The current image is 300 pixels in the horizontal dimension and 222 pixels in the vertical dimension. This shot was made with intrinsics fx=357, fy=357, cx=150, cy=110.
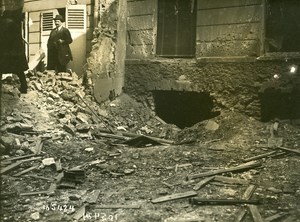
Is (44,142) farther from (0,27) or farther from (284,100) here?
(284,100)

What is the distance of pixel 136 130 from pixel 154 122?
0.76m

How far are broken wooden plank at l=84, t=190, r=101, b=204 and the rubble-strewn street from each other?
2cm

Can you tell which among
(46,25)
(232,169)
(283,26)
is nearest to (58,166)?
(232,169)

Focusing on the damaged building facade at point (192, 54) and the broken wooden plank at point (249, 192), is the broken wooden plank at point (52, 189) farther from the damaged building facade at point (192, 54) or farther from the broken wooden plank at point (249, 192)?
the damaged building facade at point (192, 54)

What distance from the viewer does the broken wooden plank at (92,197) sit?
490 cm

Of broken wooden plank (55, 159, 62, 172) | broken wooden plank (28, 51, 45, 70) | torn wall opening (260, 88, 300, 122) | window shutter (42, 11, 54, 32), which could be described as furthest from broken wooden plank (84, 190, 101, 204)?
window shutter (42, 11, 54, 32)

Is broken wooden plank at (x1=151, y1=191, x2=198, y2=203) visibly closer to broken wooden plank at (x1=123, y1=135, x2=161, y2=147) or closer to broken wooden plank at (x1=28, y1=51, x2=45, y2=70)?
broken wooden plank at (x1=123, y1=135, x2=161, y2=147)

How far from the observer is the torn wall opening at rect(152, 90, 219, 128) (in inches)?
359

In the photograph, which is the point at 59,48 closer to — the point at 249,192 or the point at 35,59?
the point at 35,59

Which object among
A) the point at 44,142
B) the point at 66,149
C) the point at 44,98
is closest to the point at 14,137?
the point at 44,142

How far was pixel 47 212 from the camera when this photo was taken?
456 centimetres

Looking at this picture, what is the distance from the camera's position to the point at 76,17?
1105 centimetres

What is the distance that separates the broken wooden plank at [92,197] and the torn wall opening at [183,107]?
14.8 ft

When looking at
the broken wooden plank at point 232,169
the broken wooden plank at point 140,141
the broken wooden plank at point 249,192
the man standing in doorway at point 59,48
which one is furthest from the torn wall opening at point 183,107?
the broken wooden plank at point 249,192
